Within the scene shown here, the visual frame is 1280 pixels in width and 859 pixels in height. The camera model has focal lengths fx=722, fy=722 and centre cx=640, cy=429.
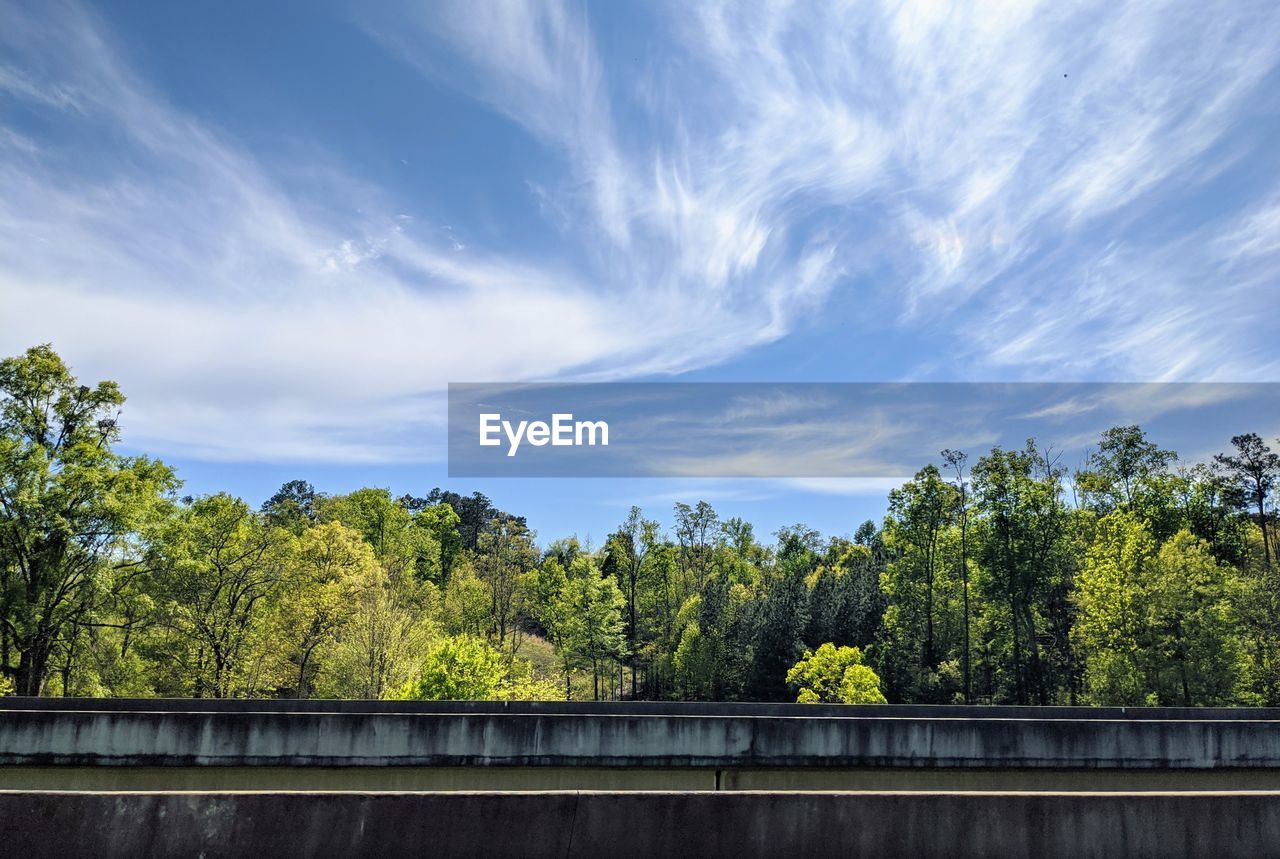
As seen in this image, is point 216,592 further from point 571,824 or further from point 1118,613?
point 1118,613

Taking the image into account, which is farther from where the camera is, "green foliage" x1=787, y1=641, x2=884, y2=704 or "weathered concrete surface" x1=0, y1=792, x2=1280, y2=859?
"green foliage" x1=787, y1=641, x2=884, y2=704

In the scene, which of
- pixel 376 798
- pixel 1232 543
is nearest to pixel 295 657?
pixel 376 798

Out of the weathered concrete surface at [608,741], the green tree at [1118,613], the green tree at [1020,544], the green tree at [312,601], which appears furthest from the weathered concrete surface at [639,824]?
the green tree at [1020,544]

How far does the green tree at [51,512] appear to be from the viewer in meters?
21.0

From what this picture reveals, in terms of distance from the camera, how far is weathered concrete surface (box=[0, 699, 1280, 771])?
10031 millimetres

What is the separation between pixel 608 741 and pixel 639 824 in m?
6.10

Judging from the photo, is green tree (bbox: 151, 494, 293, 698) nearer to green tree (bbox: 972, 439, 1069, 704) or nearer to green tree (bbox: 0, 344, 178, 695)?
green tree (bbox: 0, 344, 178, 695)

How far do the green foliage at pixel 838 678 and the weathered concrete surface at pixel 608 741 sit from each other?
54.3 feet

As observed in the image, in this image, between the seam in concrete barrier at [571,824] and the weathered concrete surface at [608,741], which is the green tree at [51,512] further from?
the seam in concrete barrier at [571,824]

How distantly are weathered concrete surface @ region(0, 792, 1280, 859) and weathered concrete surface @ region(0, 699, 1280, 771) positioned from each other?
5.40 meters

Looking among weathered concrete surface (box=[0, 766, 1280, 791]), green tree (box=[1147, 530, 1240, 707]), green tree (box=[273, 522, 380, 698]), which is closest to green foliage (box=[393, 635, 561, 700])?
green tree (box=[273, 522, 380, 698])

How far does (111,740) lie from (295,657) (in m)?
26.4

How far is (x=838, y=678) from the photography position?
2969 cm

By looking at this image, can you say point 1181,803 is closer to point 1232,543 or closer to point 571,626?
point 1232,543
